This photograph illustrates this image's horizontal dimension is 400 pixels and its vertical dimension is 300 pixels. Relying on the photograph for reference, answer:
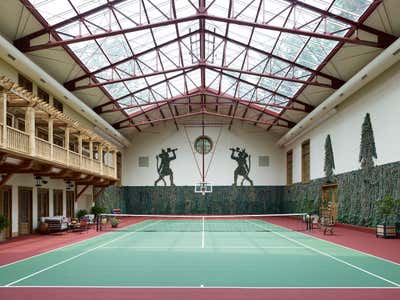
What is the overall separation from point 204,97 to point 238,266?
111ft

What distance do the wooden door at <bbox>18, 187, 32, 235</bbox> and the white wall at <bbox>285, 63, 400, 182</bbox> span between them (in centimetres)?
1867

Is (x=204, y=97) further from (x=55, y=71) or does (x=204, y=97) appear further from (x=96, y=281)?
(x=96, y=281)

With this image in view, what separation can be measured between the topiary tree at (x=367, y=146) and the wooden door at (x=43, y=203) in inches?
732

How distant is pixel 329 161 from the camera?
33.8m

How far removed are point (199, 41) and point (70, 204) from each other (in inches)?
564

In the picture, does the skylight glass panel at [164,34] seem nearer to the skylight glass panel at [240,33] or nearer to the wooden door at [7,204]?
the skylight glass panel at [240,33]

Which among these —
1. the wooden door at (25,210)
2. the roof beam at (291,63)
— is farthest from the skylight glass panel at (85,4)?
the wooden door at (25,210)

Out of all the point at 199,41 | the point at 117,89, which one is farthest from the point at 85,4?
the point at 117,89

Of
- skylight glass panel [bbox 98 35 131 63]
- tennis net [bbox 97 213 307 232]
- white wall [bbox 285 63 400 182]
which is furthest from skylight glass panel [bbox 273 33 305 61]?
tennis net [bbox 97 213 307 232]

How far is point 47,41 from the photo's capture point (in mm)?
22891

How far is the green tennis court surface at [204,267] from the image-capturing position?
35.5ft

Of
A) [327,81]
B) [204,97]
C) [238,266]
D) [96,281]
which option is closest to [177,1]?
[327,81]

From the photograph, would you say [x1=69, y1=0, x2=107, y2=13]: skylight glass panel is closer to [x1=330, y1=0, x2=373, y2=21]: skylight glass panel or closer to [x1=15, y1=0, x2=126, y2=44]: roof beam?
[x1=15, y1=0, x2=126, y2=44]: roof beam

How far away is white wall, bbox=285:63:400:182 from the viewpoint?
73.2 ft
